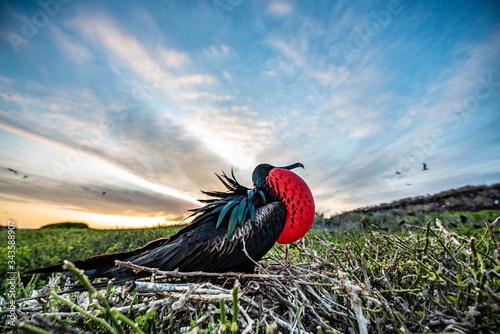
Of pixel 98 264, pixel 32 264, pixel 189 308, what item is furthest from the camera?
pixel 32 264

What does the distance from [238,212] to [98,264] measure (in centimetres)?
92

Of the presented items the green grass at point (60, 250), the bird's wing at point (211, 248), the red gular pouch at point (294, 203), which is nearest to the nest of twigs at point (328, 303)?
the bird's wing at point (211, 248)

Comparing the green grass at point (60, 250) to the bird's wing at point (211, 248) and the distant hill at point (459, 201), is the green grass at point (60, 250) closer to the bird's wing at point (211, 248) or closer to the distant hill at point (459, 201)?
the bird's wing at point (211, 248)

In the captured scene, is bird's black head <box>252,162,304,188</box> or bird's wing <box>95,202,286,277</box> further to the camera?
bird's black head <box>252,162,304,188</box>

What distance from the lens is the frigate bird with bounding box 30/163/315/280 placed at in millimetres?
1661

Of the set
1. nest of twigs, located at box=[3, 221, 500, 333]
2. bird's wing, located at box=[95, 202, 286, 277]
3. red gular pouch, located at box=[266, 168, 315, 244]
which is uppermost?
red gular pouch, located at box=[266, 168, 315, 244]

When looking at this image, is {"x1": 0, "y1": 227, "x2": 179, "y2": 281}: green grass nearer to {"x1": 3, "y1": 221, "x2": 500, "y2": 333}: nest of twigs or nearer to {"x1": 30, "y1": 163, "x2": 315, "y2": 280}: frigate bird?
{"x1": 30, "y1": 163, "x2": 315, "y2": 280}: frigate bird

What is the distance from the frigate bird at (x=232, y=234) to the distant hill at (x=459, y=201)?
7.34 meters

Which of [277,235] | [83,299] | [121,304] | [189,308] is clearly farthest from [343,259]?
[83,299]

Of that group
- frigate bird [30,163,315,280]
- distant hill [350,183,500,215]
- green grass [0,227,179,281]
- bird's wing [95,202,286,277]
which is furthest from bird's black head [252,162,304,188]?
distant hill [350,183,500,215]

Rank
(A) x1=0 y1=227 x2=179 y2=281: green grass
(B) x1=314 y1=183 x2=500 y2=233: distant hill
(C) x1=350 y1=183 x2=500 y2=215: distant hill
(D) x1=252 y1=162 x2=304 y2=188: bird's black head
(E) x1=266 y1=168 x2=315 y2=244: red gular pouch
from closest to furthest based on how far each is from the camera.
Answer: (E) x1=266 y1=168 x2=315 y2=244: red gular pouch
(D) x1=252 y1=162 x2=304 y2=188: bird's black head
(A) x1=0 y1=227 x2=179 y2=281: green grass
(B) x1=314 y1=183 x2=500 y2=233: distant hill
(C) x1=350 y1=183 x2=500 y2=215: distant hill

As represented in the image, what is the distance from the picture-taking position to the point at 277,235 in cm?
191

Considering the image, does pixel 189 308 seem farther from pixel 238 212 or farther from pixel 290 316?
pixel 238 212

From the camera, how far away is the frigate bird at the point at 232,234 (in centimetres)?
166
